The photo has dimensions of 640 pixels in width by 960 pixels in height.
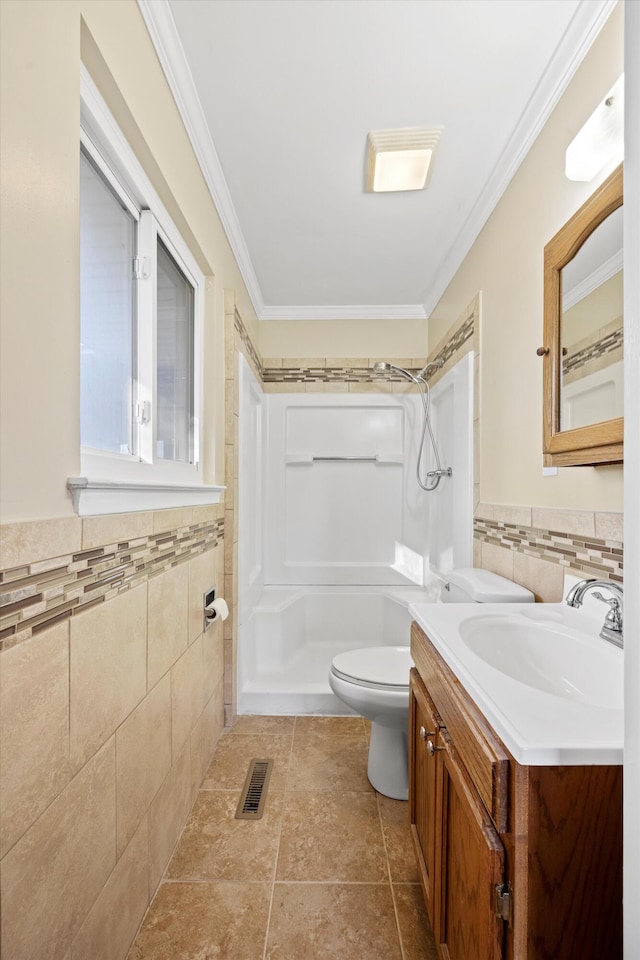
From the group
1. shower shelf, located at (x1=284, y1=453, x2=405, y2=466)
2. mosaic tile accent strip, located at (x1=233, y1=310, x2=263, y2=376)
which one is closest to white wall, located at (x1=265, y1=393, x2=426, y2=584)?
shower shelf, located at (x1=284, y1=453, x2=405, y2=466)

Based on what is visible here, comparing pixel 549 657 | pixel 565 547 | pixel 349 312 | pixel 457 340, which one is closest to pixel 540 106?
pixel 457 340

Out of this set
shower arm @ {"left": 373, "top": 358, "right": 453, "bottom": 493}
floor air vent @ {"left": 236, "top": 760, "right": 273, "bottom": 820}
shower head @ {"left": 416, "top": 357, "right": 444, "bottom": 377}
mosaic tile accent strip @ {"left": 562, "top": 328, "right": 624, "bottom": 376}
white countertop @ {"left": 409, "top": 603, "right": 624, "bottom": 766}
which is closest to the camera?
white countertop @ {"left": 409, "top": 603, "right": 624, "bottom": 766}

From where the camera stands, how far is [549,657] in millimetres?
1099

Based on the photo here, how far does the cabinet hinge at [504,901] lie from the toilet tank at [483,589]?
3.15 ft

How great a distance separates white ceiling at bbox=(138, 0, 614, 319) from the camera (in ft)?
4.07

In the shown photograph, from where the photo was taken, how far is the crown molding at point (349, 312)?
317 cm

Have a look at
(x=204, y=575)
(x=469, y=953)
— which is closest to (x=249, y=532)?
(x=204, y=575)

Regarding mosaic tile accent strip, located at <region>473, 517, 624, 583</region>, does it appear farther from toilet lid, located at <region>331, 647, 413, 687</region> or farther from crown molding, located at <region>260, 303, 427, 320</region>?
crown molding, located at <region>260, 303, 427, 320</region>

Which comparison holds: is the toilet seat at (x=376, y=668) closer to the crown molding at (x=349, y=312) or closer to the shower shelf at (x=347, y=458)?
the shower shelf at (x=347, y=458)

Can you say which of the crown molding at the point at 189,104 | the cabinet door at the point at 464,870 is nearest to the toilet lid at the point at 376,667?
the cabinet door at the point at 464,870

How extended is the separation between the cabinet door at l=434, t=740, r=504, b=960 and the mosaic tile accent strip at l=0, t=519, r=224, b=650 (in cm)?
77

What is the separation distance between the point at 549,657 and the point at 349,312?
2.62 metres

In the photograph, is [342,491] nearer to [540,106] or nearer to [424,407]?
[424,407]

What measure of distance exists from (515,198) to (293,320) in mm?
1754
